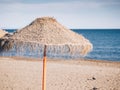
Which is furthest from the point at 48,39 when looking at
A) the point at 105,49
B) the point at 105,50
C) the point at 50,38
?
the point at 105,49

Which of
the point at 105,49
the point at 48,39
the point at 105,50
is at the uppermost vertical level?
the point at 48,39

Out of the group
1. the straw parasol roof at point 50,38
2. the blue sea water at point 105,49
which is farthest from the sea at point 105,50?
the straw parasol roof at point 50,38

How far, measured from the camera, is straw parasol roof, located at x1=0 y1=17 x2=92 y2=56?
7.73 m

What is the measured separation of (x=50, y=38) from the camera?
25.7 ft

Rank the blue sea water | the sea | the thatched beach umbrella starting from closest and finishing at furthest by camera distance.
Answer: the thatched beach umbrella
the sea
the blue sea water

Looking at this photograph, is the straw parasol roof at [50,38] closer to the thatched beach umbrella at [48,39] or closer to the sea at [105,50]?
the thatched beach umbrella at [48,39]

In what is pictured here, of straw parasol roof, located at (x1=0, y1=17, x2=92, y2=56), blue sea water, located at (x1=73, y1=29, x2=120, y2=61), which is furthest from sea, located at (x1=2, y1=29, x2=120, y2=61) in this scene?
straw parasol roof, located at (x1=0, y1=17, x2=92, y2=56)

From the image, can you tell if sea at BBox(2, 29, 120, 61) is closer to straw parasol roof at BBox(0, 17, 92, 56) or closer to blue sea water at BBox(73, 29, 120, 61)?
blue sea water at BBox(73, 29, 120, 61)

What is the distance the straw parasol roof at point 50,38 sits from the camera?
7734 millimetres

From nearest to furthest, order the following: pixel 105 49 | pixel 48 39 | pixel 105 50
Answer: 1. pixel 48 39
2. pixel 105 50
3. pixel 105 49

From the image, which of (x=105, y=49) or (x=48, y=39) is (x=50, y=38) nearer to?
(x=48, y=39)

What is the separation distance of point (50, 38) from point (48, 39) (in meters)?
0.06

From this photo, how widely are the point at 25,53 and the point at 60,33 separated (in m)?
1.05

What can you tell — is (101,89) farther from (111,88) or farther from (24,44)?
(24,44)
